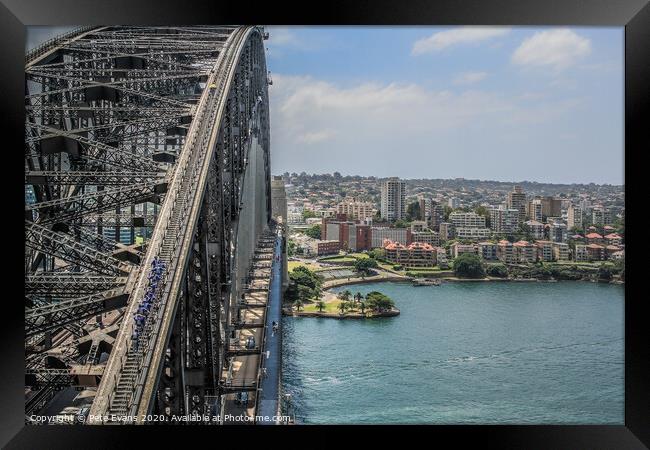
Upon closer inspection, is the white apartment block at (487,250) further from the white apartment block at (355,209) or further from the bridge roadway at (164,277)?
the bridge roadway at (164,277)

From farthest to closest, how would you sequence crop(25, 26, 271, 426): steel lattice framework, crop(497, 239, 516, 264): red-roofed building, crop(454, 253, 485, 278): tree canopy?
crop(454, 253, 485, 278): tree canopy
crop(497, 239, 516, 264): red-roofed building
crop(25, 26, 271, 426): steel lattice framework

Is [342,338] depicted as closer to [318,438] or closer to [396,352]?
[396,352]

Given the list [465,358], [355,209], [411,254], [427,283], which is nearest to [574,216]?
[411,254]

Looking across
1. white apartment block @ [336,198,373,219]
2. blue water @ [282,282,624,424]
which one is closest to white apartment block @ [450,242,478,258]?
blue water @ [282,282,624,424]

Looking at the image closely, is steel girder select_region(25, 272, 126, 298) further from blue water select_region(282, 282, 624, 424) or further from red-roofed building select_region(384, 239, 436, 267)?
red-roofed building select_region(384, 239, 436, 267)

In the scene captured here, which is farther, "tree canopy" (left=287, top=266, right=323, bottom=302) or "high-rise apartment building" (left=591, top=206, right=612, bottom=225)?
"tree canopy" (left=287, top=266, right=323, bottom=302)
